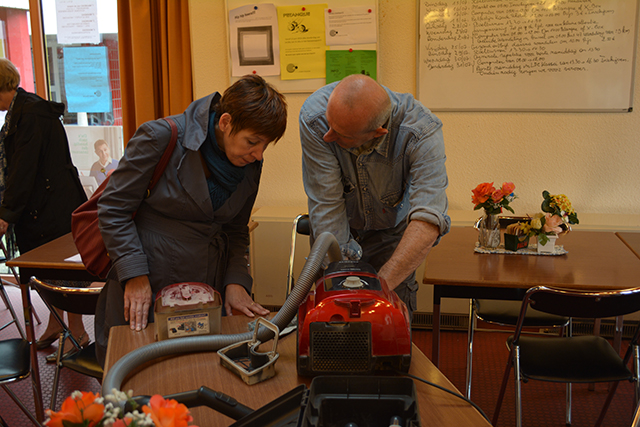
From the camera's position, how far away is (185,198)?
1.42 meters

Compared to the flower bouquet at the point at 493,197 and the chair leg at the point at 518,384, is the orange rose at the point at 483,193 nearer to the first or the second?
the flower bouquet at the point at 493,197

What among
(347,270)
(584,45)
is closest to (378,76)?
(584,45)

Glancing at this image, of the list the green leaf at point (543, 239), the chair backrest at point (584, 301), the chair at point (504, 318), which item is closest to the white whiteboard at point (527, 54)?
the green leaf at point (543, 239)

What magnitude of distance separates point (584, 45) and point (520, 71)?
385mm

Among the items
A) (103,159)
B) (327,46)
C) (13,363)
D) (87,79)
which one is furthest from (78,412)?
(87,79)

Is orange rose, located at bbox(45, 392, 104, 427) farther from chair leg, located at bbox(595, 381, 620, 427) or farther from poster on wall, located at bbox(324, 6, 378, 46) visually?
poster on wall, located at bbox(324, 6, 378, 46)

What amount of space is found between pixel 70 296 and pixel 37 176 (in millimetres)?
1213

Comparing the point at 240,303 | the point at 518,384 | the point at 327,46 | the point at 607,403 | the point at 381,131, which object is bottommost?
the point at 607,403

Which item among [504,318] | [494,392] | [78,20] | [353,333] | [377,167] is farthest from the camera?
[78,20]

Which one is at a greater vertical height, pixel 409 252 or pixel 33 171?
pixel 33 171

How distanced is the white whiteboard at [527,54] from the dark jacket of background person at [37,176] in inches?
85.9

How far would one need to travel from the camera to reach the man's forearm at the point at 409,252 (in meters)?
1.37

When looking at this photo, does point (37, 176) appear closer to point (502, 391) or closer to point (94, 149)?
point (94, 149)

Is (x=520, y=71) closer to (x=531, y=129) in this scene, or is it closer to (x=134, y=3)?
(x=531, y=129)
